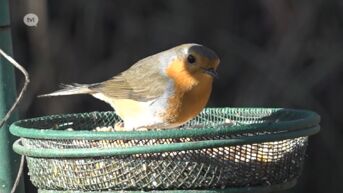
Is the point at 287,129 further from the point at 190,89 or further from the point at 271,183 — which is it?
the point at 190,89

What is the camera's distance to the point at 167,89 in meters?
3.83

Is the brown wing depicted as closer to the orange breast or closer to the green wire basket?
the orange breast

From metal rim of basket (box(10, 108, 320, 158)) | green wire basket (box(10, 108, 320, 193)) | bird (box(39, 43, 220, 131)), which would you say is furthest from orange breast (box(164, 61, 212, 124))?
metal rim of basket (box(10, 108, 320, 158))

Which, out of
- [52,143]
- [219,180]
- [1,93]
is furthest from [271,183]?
[1,93]

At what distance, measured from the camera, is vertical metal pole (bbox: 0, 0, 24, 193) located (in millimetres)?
3295

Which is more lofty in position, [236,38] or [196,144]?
[196,144]

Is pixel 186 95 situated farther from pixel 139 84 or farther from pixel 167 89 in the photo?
pixel 139 84

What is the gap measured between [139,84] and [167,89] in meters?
0.19

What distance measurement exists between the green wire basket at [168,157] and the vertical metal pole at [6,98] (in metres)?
0.16

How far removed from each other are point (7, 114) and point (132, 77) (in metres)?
1.02

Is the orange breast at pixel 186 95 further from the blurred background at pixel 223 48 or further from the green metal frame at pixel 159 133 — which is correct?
the blurred background at pixel 223 48

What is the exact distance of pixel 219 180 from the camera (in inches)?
119

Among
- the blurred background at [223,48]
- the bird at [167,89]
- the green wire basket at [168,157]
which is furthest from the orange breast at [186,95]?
the blurred background at [223,48]

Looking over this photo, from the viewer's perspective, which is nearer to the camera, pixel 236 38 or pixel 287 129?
pixel 287 129
